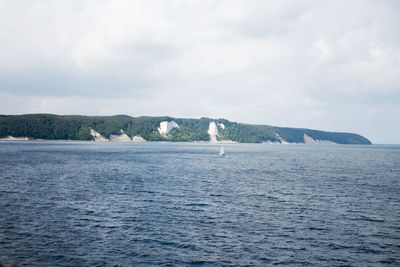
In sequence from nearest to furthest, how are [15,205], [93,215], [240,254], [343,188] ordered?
1. [240,254]
2. [93,215]
3. [15,205]
4. [343,188]

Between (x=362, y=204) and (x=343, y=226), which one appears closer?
(x=343, y=226)

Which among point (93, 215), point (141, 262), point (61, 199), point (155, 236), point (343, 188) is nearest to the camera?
point (141, 262)

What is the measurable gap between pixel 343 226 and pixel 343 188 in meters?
21.3

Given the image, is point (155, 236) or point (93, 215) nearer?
point (155, 236)

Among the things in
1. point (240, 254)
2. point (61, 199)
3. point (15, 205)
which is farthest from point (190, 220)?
point (15, 205)

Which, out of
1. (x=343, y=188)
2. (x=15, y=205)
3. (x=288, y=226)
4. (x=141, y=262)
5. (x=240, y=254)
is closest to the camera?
(x=141, y=262)

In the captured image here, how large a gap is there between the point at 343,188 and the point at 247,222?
26084 millimetres

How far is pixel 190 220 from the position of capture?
2652 cm

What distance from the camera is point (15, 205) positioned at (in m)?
30.3

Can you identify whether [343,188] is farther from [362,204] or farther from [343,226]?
[343,226]

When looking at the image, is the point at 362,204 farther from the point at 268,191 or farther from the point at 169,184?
the point at 169,184

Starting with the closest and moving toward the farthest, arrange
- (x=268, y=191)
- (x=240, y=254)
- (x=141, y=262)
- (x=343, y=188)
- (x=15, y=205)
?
(x=141, y=262), (x=240, y=254), (x=15, y=205), (x=268, y=191), (x=343, y=188)

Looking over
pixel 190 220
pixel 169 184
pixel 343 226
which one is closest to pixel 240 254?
pixel 190 220

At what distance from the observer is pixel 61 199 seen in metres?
33.5
